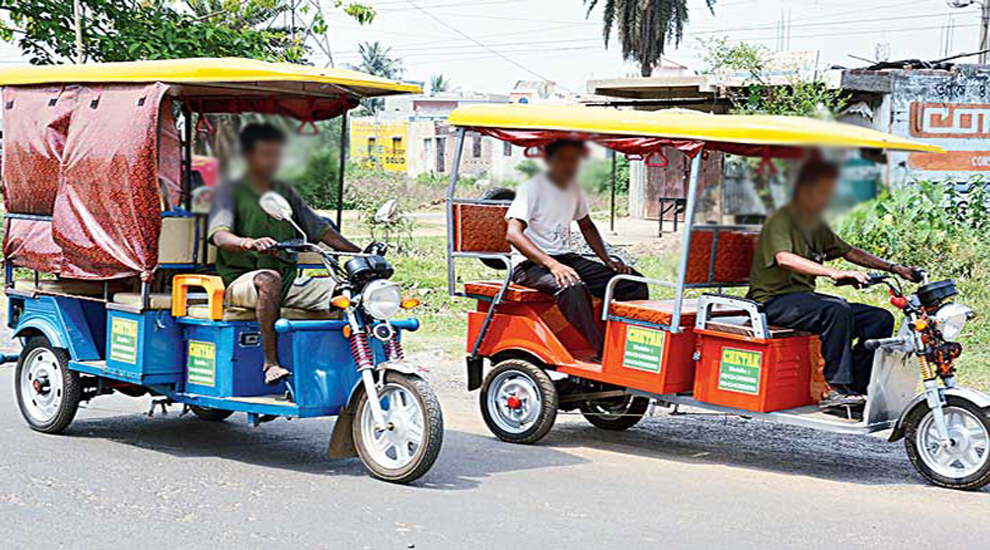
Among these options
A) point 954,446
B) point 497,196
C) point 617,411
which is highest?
point 497,196

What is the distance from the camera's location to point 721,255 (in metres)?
7.73

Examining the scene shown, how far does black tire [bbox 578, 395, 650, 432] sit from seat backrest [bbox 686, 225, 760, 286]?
979 mm

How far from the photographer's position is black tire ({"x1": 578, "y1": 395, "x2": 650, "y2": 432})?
8211mm

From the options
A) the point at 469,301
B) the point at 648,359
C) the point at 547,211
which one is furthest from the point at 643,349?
the point at 469,301

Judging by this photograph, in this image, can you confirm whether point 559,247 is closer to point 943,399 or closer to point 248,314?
point 248,314

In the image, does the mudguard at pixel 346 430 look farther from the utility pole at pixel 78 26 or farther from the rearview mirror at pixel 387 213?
the utility pole at pixel 78 26

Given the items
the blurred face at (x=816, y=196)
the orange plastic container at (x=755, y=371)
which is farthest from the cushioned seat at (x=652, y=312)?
the blurred face at (x=816, y=196)

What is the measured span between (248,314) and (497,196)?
2.34 metres

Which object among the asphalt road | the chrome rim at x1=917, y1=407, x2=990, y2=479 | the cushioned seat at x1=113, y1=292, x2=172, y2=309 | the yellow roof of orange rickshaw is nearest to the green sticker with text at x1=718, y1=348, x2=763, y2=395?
the asphalt road

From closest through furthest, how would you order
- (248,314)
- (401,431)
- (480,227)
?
1. (401,431)
2. (248,314)
3. (480,227)

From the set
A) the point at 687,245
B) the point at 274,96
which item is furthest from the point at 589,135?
the point at 274,96

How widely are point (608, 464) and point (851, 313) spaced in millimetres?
1671

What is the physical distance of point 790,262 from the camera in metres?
7.16

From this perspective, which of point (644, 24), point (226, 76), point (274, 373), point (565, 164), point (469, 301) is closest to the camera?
point (226, 76)
